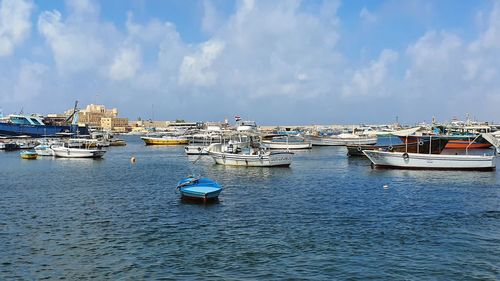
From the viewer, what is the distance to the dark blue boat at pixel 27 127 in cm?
13475

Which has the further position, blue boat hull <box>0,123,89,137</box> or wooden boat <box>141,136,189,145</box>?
blue boat hull <box>0,123,89,137</box>

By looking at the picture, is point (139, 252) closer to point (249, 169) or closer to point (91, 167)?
point (249, 169)

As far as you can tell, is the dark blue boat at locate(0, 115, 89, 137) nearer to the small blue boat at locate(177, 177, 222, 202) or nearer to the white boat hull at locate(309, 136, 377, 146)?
the white boat hull at locate(309, 136, 377, 146)

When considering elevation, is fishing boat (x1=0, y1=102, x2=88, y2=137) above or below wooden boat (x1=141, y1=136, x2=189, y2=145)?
above

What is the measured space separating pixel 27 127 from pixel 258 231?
132 metres

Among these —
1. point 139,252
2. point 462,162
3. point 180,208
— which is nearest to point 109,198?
point 180,208

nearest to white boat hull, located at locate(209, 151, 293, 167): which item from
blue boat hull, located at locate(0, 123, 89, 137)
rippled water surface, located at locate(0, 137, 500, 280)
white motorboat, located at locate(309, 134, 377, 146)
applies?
rippled water surface, located at locate(0, 137, 500, 280)

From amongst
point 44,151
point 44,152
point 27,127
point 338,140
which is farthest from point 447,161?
point 27,127

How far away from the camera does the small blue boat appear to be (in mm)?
29203

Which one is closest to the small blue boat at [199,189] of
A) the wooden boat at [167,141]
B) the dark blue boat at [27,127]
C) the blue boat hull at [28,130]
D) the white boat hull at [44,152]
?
the white boat hull at [44,152]

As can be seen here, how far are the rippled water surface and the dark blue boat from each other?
348 feet

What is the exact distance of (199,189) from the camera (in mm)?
29656

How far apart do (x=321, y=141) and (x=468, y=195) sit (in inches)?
2830

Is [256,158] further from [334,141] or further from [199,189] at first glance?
[334,141]
